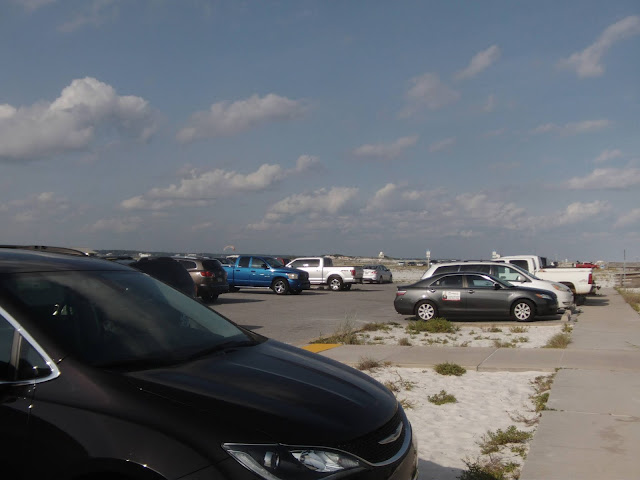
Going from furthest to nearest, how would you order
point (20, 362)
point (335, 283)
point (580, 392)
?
1. point (335, 283)
2. point (580, 392)
3. point (20, 362)

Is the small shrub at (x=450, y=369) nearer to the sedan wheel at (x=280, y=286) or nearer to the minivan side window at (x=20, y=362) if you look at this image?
the minivan side window at (x=20, y=362)

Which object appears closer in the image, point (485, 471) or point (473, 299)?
point (485, 471)

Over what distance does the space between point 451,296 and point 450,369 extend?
26.4 ft

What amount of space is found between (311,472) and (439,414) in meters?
4.49

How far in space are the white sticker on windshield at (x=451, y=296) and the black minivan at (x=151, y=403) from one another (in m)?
13.6

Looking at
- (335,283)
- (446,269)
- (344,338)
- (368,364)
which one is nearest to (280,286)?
(335,283)

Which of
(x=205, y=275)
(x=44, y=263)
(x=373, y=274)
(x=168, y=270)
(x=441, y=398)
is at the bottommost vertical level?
(x=441, y=398)

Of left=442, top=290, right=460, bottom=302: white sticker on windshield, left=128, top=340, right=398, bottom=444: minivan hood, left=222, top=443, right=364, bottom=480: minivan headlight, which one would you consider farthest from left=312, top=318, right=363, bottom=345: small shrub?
Answer: left=222, top=443, right=364, bottom=480: minivan headlight

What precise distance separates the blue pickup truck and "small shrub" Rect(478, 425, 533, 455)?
23.1 metres

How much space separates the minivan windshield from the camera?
3168 millimetres

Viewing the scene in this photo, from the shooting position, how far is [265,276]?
96.2ft

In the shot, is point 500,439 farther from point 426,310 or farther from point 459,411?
point 426,310

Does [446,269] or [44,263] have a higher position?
[44,263]

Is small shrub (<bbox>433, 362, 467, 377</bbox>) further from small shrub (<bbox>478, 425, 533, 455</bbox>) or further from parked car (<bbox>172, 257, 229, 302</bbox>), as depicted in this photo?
parked car (<bbox>172, 257, 229, 302</bbox>)
